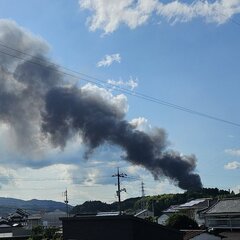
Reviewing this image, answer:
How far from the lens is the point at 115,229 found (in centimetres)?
3406

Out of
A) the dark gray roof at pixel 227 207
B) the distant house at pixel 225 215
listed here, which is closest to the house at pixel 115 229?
the distant house at pixel 225 215

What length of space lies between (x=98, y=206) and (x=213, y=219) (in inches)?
4737

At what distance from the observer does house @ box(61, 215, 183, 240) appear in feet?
110

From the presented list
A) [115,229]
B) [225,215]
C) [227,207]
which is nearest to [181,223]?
[225,215]

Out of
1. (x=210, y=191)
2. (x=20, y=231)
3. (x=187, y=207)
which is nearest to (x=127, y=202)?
(x=210, y=191)

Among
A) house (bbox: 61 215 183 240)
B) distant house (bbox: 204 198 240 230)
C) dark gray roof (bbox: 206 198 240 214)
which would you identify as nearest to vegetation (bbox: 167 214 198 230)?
distant house (bbox: 204 198 240 230)

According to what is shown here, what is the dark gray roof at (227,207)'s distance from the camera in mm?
57156

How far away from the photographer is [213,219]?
59.7 metres

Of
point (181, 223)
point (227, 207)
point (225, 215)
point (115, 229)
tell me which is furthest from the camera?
point (181, 223)

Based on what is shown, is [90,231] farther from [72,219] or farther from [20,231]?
[20,231]

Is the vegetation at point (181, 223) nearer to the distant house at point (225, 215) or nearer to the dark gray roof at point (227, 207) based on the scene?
the distant house at point (225, 215)

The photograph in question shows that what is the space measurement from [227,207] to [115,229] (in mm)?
28525

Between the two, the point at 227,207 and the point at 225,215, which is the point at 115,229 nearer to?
the point at 225,215

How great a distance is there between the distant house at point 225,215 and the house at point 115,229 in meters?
21.4
